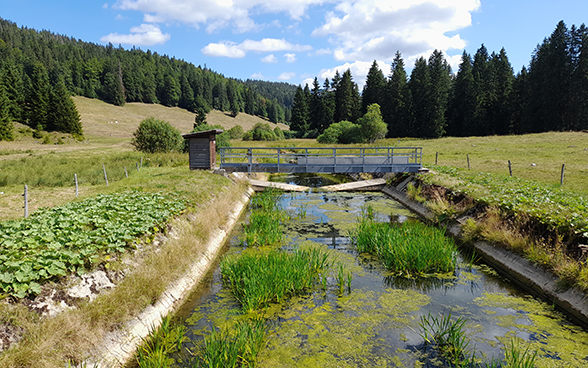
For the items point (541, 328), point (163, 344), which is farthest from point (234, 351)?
point (541, 328)

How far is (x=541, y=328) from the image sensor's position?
8.02 m

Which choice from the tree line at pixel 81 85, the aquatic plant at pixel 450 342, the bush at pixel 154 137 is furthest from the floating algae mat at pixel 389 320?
the tree line at pixel 81 85

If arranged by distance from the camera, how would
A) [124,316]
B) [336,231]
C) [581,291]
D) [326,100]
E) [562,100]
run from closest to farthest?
[124,316] < [581,291] < [336,231] < [562,100] < [326,100]

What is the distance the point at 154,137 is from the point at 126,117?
91.3 m

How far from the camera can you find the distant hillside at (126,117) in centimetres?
9794

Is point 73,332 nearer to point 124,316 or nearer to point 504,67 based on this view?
point 124,316

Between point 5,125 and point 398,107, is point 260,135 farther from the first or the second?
point 5,125

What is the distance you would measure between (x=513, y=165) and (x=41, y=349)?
33.9m

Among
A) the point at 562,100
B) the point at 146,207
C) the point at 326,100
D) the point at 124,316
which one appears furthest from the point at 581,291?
the point at 326,100

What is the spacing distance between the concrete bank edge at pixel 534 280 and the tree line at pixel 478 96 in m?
67.2

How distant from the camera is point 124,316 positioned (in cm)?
713

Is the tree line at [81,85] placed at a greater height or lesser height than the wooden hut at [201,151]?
greater

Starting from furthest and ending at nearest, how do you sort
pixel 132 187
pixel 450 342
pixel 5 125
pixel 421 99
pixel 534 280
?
pixel 421 99
pixel 5 125
pixel 132 187
pixel 534 280
pixel 450 342

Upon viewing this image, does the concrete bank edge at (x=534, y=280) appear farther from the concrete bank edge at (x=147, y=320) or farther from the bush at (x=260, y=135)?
the bush at (x=260, y=135)
